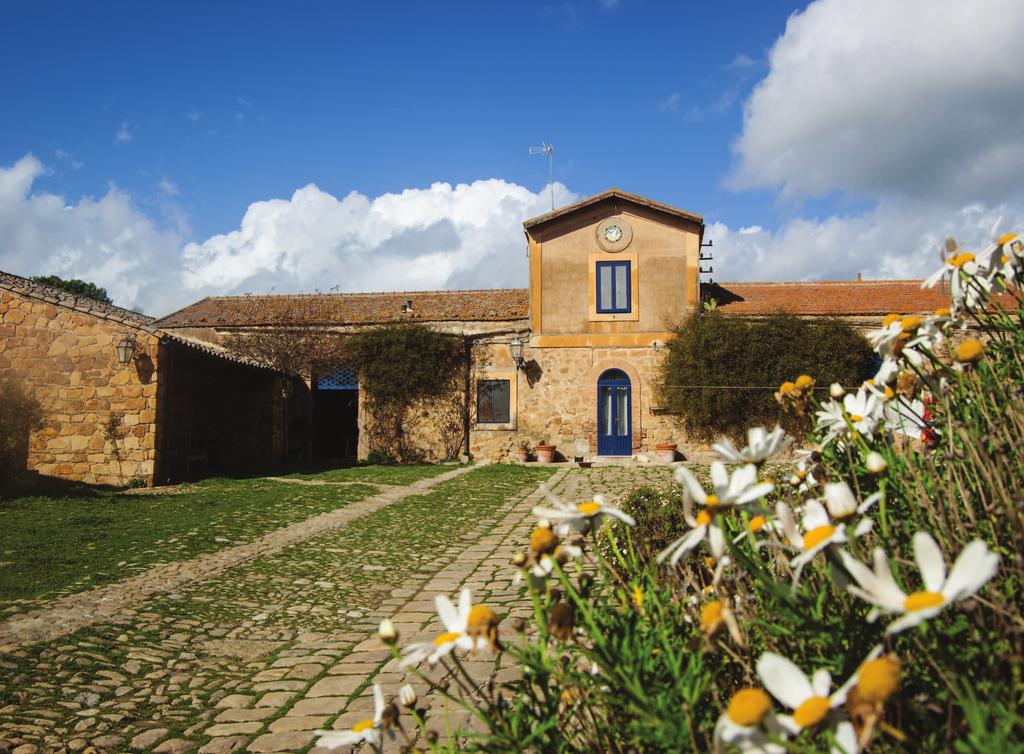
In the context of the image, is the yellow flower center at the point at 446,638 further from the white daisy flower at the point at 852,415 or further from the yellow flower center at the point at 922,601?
the white daisy flower at the point at 852,415

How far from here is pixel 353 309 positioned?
1945cm

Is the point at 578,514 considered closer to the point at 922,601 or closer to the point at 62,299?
the point at 922,601

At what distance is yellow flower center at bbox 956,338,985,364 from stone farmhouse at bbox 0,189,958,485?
44.6 ft

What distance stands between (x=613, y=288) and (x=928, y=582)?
16.5 m

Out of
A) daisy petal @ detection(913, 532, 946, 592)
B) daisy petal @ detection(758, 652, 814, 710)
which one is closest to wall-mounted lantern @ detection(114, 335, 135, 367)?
daisy petal @ detection(758, 652, 814, 710)

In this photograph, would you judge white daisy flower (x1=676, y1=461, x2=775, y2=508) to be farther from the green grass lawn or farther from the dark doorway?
the dark doorway

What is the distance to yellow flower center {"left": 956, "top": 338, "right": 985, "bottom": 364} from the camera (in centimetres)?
168

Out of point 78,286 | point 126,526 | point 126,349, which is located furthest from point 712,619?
point 78,286

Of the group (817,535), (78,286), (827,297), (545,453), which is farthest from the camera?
→ (78,286)

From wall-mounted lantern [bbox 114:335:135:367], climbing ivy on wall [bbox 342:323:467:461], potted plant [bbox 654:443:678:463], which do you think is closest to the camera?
wall-mounted lantern [bbox 114:335:135:367]

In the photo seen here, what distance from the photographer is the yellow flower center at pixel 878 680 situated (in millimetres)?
906

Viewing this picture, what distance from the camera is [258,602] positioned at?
4.85 m

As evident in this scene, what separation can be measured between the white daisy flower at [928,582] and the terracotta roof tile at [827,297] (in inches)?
649

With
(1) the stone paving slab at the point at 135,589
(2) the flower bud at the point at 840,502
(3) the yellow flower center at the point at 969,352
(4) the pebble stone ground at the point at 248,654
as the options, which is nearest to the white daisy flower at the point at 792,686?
(2) the flower bud at the point at 840,502
